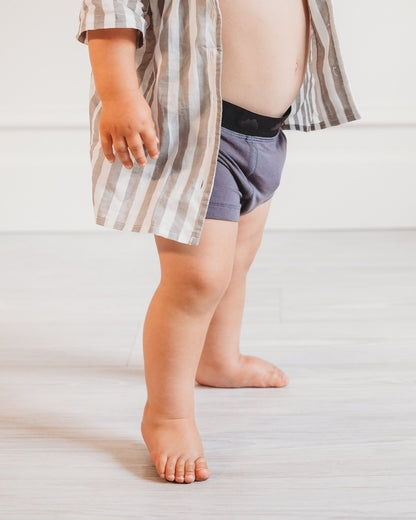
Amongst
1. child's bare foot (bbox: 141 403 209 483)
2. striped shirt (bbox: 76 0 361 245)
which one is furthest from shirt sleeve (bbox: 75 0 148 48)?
child's bare foot (bbox: 141 403 209 483)

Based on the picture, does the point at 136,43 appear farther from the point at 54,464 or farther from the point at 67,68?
the point at 67,68

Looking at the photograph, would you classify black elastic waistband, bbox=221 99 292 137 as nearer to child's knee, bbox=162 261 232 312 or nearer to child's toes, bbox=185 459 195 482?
child's knee, bbox=162 261 232 312

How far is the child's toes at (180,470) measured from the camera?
2.55ft

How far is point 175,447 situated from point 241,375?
202mm

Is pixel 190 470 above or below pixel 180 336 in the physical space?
below

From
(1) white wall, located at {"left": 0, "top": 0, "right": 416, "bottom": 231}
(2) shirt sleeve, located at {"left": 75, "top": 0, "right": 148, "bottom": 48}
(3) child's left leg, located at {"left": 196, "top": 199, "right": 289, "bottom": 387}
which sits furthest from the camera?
(1) white wall, located at {"left": 0, "top": 0, "right": 416, "bottom": 231}

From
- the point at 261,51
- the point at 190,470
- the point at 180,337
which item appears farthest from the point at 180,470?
the point at 261,51

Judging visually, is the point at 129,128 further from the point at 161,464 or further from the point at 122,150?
the point at 161,464

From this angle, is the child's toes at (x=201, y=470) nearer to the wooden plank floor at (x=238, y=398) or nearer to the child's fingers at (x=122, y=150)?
the wooden plank floor at (x=238, y=398)

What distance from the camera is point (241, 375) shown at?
0.98 meters

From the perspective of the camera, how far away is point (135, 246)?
5.29 feet

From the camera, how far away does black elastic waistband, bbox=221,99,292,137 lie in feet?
2.53

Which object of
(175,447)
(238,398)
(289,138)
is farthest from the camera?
(289,138)

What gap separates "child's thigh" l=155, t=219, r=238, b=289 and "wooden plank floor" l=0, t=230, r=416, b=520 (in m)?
0.21
